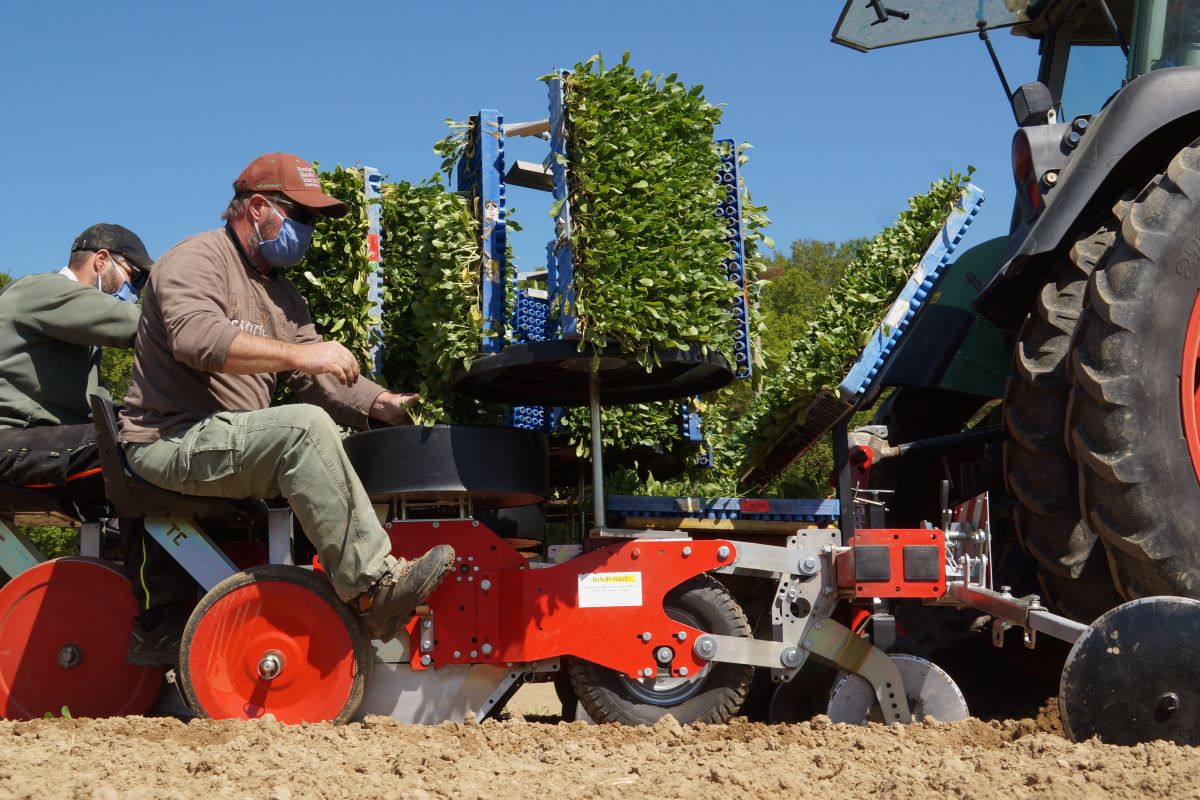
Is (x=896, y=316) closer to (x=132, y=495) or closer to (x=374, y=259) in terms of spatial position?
(x=374, y=259)

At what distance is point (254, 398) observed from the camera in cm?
398

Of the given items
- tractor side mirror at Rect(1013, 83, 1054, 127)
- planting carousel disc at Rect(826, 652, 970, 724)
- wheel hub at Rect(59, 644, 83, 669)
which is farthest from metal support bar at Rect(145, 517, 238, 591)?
tractor side mirror at Rect(1013, 83, 1054, 127)

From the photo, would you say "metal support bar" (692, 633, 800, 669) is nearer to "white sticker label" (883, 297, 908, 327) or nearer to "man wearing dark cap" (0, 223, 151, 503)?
"white sticker label" (883, 297, 908, 327)

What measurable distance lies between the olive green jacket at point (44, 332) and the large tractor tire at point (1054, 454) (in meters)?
2.94

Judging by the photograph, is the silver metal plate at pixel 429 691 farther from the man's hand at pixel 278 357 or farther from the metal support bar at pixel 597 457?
the man's hand at pixel 278 357

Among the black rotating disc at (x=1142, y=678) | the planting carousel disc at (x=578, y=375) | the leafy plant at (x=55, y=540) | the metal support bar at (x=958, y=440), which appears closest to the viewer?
the black rotating disc at (x=1142, y=678)

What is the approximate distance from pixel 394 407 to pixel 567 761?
1469 millimetres

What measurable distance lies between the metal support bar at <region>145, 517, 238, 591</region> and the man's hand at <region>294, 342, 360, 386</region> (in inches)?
29.4

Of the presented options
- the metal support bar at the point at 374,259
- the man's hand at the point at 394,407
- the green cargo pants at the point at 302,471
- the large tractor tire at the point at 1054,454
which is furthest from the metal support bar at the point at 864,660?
the metal support bar at the point at 374,259

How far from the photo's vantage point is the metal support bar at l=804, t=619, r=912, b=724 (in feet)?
12.8

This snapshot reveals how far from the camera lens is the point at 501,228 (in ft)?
13.4

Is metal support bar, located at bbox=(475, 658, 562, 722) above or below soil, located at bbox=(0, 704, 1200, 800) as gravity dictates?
above

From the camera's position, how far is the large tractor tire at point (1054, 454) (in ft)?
11.7

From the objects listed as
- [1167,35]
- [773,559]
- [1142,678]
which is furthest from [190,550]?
[1167,35]
